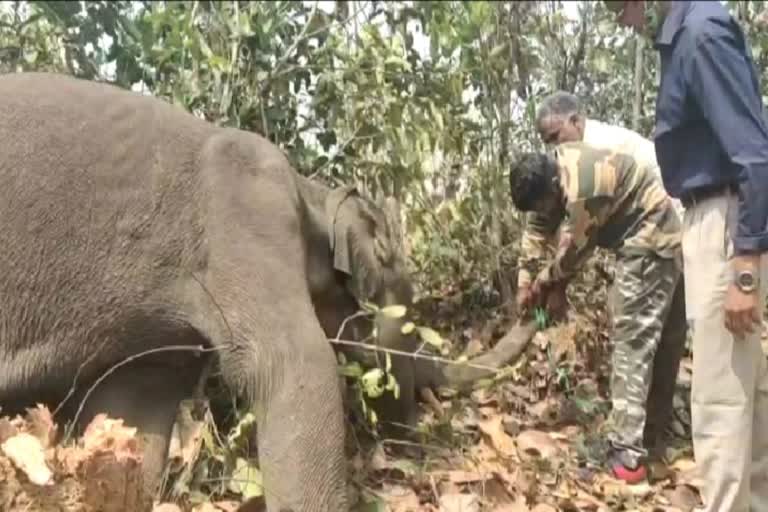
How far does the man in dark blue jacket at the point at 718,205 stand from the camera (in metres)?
3.57

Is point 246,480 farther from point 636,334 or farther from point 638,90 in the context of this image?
point 638,90

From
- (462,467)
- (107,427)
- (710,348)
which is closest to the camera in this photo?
(107,427)

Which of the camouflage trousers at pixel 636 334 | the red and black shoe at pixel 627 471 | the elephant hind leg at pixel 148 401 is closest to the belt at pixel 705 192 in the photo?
the camouflage trousers at pixel 636 334

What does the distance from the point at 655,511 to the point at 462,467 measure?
2.78 ft

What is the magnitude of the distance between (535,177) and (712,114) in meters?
1.55

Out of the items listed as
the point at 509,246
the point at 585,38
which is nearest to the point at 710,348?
the point at 509,246

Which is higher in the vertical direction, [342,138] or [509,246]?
[342,138]

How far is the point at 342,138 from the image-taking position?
6.54 meters

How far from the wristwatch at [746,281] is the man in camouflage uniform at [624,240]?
1469 mm

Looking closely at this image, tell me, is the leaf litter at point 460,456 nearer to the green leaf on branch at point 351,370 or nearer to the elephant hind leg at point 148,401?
the elephant hind leg at point 148,401

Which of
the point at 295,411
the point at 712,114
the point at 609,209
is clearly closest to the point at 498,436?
the point at 609,209

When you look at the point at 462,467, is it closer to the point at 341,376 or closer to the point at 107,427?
the point at 341,376

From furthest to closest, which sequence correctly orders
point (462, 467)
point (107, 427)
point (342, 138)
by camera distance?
1. point (342, 138)
2. point (462, 467)
3. point (107, 427)

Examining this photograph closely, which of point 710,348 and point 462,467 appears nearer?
point 710,348
